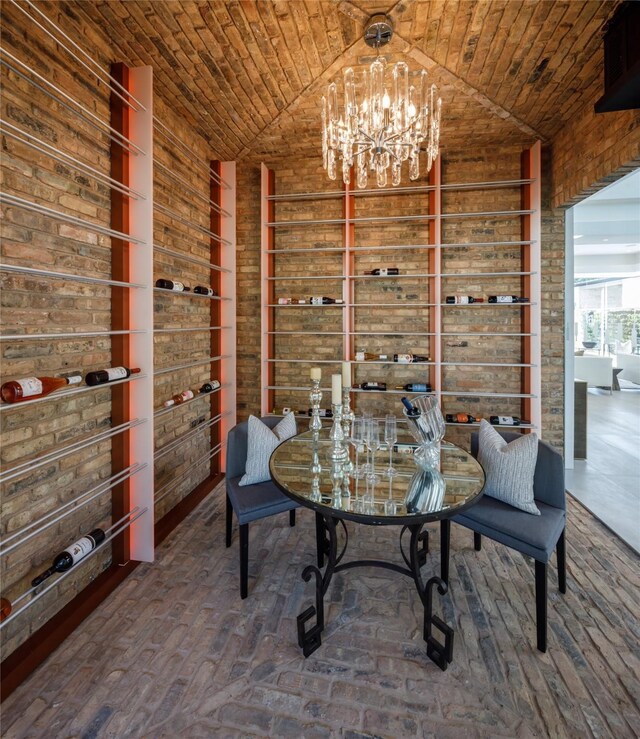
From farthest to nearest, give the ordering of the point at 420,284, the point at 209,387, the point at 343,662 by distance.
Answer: the point at 420,284, the point at 209,387, the point at 343,662

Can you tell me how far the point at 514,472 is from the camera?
204cm

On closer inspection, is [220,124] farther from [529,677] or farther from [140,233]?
[529,677]

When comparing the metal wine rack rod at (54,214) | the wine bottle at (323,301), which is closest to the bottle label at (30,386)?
the metal wine rack rod at (54,214)

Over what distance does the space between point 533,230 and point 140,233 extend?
3417 millimetres

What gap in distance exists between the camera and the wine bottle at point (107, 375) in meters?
2.02

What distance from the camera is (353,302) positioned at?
405 cm

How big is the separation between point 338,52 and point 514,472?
9.29 feet

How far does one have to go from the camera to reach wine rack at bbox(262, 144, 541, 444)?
3729 mm

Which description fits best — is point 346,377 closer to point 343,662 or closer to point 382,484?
point 382,484

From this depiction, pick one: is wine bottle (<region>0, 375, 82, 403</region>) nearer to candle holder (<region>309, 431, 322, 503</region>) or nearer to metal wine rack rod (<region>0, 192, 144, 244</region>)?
metal wine rack rod (<region>0, 192, 144, 244</region>)

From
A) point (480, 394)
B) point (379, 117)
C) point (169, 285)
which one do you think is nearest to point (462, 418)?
point (480, 394)

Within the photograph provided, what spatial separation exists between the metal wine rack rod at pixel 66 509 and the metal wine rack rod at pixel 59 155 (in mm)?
1660

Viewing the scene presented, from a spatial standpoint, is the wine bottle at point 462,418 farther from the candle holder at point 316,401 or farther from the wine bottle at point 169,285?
the wine bottle at point 169,285

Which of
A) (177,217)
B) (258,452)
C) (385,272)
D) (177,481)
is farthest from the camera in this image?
(385,272)
